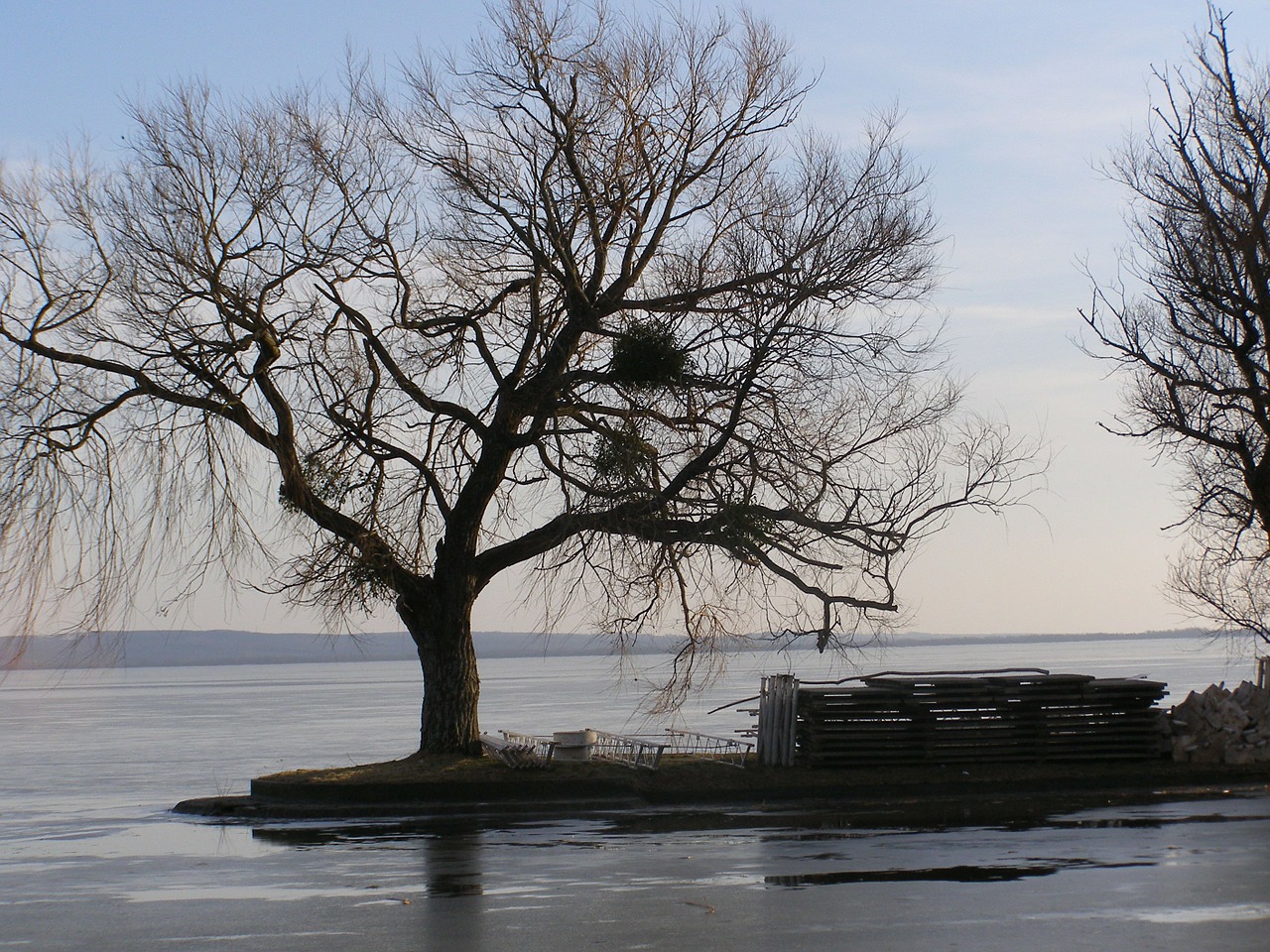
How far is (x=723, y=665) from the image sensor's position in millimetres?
20359

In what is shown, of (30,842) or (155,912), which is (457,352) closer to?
(30,842)

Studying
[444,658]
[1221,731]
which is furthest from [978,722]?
[444,658]

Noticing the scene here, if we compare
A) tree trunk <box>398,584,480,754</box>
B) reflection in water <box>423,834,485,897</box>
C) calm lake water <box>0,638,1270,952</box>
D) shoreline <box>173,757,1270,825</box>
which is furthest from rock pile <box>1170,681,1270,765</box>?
reflection in water <box>423,834,485,897</box>

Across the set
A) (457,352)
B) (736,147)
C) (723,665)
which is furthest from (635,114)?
(723,665)

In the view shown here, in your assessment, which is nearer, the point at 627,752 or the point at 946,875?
the point at 946,875

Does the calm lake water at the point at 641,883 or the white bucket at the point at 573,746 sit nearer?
the calm lake water at the point at 641,883

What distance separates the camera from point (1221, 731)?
1964 cm

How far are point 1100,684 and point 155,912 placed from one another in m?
13.4

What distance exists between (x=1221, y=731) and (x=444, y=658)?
11.1 metres

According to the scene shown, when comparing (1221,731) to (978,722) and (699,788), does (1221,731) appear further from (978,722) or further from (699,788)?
(699,788)

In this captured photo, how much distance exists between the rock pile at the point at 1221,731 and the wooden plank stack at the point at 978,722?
40 centimetres

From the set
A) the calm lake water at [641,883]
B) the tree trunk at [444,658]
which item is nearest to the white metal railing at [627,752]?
the tree trunk at [444,658]

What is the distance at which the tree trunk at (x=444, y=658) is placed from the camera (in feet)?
66.2

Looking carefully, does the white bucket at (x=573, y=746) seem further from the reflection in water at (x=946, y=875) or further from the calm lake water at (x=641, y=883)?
the reflection in water at (x=946, y=875)
